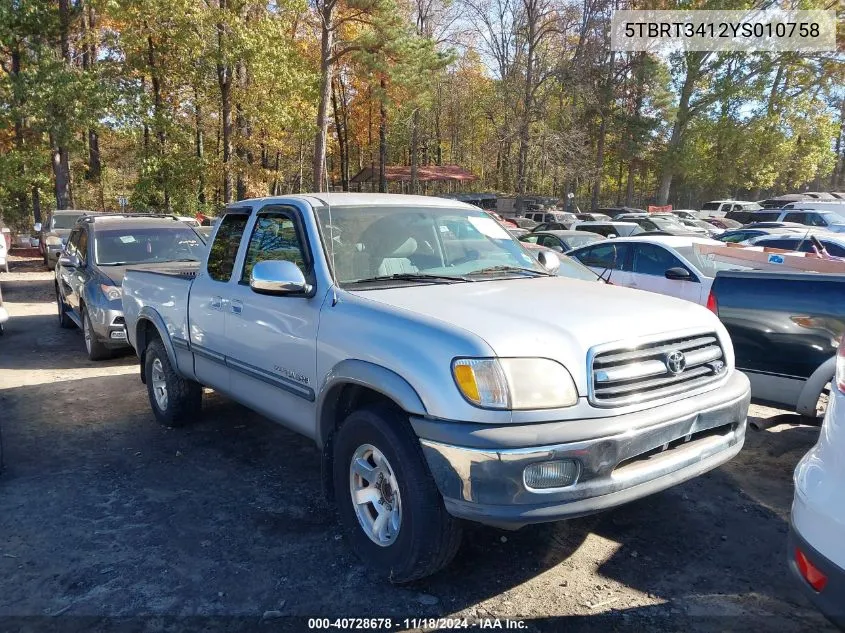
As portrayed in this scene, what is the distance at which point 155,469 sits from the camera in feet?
15.3

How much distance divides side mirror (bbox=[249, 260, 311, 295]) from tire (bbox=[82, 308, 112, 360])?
213 inches

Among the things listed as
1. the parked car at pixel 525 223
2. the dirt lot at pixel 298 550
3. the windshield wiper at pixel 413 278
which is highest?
the parked car at pixel 525 223

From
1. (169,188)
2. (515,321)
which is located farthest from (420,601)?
(169,188)

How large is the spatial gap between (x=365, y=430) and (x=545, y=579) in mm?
1242

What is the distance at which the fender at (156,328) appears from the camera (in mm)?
5266


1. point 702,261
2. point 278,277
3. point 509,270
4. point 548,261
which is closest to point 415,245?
point 509,270

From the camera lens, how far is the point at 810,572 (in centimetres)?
217

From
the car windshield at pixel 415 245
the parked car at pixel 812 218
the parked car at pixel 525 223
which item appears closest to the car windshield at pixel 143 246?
the car windshield at pixel 415 245

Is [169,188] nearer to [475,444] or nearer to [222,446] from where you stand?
[222,446]

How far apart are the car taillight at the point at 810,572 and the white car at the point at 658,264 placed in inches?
202

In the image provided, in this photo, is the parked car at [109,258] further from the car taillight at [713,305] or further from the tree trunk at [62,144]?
the tree trunk at [62,144]

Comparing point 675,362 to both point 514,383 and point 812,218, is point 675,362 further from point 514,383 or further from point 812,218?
point 812,218

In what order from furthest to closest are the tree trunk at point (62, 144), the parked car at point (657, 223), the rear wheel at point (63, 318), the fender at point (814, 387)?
the parked car at point (657, 223), the tree trunk at point (62, 144), the rear wheel at point (63, 318), the fender at point (814, 387)

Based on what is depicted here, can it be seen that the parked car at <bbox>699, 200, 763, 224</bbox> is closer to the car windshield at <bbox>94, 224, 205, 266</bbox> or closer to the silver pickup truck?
the car windshield at <bbox>94, 224, 205, 266</bbox>
